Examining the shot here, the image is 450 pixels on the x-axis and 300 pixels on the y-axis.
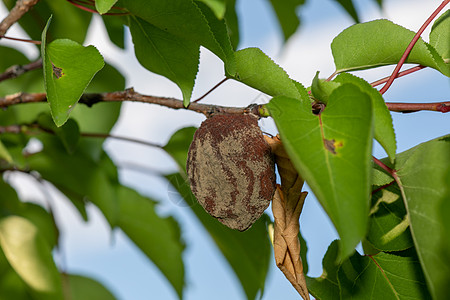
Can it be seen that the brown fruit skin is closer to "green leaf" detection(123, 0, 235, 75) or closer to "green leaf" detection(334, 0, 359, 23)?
"green leaf" detection(123, 0, 235, 75)

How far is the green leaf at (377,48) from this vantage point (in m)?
0.47

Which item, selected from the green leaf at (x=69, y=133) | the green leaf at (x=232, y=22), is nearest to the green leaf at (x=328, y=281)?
the green leaf at (x=69, y=133)

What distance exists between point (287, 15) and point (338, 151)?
72 centimetres

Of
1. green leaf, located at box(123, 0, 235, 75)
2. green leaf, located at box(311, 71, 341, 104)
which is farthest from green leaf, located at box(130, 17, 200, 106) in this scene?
green leaf, located at box(311, 71, 341, 104)

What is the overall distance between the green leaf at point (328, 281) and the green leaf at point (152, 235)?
39 cm

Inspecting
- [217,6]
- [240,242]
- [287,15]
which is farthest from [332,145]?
[287,15]

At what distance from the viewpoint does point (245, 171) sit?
0.42m

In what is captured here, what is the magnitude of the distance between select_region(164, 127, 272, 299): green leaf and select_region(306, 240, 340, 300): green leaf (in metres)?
0.17

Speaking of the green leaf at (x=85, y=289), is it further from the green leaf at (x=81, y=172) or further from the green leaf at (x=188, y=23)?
the green leaf at (x=188, y=23)

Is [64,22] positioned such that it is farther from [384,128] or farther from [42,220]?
[384,128]

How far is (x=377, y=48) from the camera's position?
1.57 ft

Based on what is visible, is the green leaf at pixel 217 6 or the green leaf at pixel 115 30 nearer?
the green leaf at pixel 217 6

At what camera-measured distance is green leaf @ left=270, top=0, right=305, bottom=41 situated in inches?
39.1

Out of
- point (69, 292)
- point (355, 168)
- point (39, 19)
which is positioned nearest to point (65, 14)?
point (39, 19)
